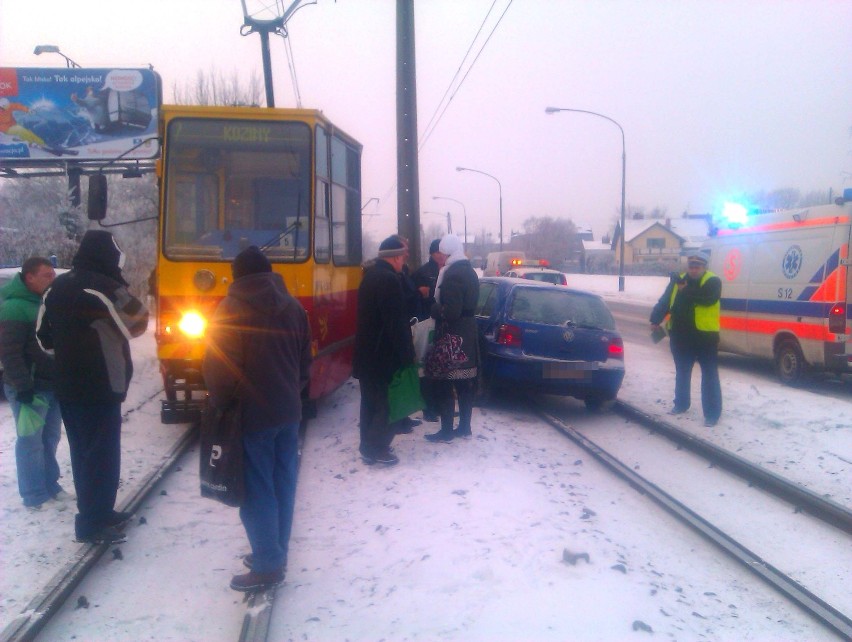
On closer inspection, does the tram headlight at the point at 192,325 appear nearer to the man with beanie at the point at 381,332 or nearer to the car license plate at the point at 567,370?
the man with beanie at the point at 381,332

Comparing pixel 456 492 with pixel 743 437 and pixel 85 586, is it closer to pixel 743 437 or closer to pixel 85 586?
pixel 85 586

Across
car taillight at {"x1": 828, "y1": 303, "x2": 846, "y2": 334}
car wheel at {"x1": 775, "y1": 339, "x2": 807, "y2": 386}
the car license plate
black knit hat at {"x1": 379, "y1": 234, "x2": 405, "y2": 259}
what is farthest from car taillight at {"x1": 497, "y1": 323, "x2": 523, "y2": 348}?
car wheel at {"x1": 775, "y1": 339, "x2": 807, "y2": 386}

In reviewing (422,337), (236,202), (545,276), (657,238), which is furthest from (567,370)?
(657,238)

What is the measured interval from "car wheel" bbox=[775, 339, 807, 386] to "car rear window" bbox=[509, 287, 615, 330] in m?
3.78

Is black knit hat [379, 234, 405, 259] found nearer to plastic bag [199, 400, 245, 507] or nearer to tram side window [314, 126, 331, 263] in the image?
tram side window [314, 126, 331, 263]

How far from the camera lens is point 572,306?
30.6ft

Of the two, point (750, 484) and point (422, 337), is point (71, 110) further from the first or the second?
point (750, 484)

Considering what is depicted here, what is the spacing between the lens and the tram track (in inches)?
166

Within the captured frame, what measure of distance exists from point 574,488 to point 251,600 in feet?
9.79

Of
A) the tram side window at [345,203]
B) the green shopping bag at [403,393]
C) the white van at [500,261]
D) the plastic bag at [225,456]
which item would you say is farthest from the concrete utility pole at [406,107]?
the white van at [500,261]

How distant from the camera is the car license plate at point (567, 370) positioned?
29.2ft

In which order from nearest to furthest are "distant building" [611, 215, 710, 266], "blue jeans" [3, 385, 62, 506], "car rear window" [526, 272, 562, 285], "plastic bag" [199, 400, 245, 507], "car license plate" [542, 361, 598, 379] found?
"plastic bag" [199, 400, 245, 507] → "blue jeans" [3, 385, 62, 506] → "car license plate" [542, 361, 598, 379] → "car rear window" [526, 272, 562, 285] → "distant building" [611, 215, 710, 266]

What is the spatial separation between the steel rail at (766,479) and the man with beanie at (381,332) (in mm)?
3110

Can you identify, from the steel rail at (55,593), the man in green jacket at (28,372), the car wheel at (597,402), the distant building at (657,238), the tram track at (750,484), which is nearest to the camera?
the steel rail at (55,593)
